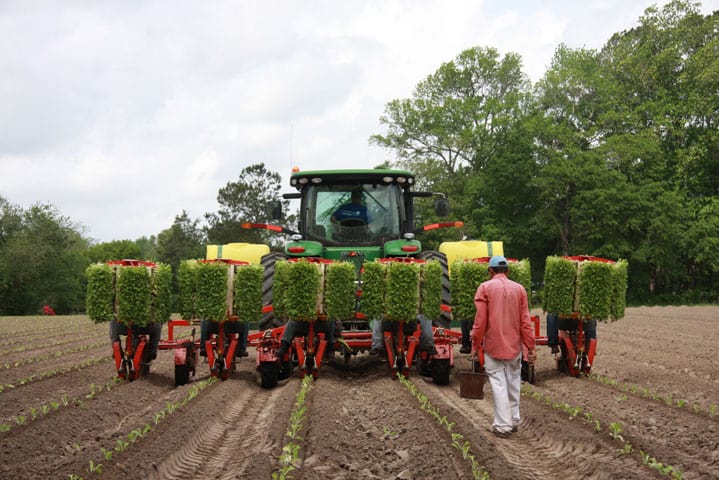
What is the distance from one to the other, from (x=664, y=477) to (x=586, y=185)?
105ft

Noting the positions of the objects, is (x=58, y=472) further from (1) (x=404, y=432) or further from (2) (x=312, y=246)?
(2) (x=312, y=246)

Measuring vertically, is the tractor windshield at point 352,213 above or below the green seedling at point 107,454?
above

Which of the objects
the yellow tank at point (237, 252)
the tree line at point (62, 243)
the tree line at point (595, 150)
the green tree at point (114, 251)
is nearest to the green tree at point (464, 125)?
the tree line at point (595, 150)

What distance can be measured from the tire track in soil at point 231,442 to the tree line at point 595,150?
29.1 metres

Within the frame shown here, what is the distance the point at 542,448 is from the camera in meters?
6.11

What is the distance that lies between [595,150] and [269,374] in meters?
30.2

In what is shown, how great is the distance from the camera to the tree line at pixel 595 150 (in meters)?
34.3

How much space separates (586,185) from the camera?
35375 millimetres

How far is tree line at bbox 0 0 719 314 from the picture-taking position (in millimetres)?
34344

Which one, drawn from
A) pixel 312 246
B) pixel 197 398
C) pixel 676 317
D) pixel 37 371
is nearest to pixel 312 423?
pixel 197 398

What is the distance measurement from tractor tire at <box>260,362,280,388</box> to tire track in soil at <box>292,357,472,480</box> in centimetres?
83

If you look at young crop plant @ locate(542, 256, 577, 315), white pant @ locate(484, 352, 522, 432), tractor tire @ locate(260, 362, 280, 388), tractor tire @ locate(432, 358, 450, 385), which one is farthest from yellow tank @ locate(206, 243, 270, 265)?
white pant @ locate(484, 352, 522, 432)

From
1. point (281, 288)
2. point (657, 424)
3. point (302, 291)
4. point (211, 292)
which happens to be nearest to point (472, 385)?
point (657, 424)

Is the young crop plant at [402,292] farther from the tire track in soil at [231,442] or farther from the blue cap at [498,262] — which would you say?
the blue cap at [498,262]
